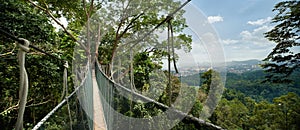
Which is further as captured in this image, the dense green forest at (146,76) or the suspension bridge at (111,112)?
the suspension bridge at (111,112)

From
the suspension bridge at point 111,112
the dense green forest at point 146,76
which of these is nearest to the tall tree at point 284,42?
the dense green forest at point 146,76

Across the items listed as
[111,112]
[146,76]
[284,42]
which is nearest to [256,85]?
[284,42]

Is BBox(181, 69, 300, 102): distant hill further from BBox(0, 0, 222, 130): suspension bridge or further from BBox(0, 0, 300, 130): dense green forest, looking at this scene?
BBox(0, 0, 222, 130): suspension bridge

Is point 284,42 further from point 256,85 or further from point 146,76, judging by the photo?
point 146,76

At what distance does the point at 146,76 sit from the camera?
2.66 meters

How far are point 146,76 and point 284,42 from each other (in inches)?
73.2

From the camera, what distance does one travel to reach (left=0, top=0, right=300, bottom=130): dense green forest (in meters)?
0.97

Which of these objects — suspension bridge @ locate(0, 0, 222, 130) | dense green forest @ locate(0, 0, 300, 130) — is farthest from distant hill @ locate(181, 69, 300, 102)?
suspension bridge @ locate(0, 0, 222, 130)

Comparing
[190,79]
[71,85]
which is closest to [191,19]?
[190,79]

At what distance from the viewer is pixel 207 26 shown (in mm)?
1347

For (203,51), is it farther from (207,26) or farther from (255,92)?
(255,92)

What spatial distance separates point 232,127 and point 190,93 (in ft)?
1.59

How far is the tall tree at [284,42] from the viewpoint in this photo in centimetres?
93

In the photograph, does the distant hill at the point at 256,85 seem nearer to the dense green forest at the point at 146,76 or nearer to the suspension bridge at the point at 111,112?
the dense green forest at the point at 146,76
